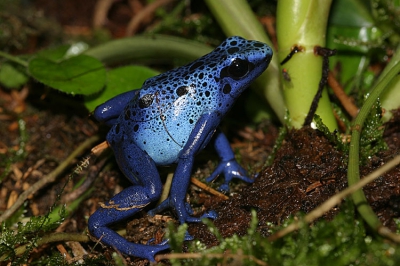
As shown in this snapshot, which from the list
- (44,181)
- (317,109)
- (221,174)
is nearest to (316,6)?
(317,109)

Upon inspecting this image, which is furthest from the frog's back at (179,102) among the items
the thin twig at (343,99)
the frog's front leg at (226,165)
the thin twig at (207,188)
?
the thin twig at (343,99)

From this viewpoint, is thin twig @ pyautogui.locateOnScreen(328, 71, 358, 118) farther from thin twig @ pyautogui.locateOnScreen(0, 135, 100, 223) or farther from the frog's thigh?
thin twig @ pyautogui.locateOnScreen(0, 135, 100, 223)

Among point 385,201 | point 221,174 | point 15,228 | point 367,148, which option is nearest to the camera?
point 385,201

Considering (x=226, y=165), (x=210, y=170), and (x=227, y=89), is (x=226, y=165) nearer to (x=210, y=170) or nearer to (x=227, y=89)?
(x=210, y=170)

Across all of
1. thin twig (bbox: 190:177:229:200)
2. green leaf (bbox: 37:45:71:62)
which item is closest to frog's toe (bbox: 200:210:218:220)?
thin twig (bbox: 190:177:229:200)

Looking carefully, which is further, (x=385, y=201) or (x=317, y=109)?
(x=317, y=109)

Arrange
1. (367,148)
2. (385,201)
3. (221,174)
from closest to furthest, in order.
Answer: (385,201) < (367,148) < (221,174)

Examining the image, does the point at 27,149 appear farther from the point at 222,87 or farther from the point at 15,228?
the point at 222,87

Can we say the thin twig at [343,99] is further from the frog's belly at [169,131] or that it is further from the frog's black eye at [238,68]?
the frog's belly at [169,131]

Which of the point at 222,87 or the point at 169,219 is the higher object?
the point at 222,87
